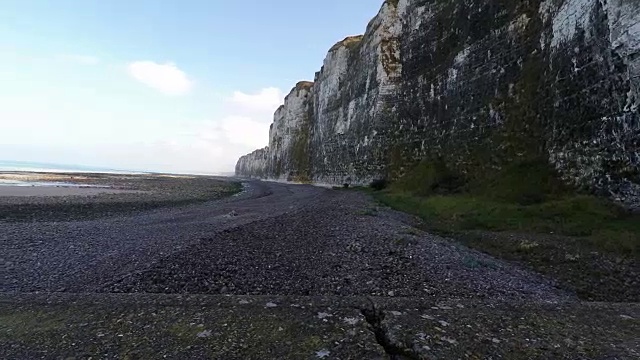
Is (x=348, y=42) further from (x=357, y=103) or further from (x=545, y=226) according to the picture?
(x=545, y=226)

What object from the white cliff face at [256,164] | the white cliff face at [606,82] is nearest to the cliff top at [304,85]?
the white cliff face at [256,164]

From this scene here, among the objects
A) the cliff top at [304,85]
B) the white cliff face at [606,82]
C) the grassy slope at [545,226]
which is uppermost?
the cliff top at [304,85]

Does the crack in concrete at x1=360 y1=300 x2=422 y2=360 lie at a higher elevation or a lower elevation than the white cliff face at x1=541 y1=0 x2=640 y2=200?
lower

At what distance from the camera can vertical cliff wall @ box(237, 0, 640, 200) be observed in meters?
14.8

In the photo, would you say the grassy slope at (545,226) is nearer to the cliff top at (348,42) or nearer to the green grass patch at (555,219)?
the green grass patch at (555,219)

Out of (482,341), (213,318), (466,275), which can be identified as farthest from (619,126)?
(213,318)

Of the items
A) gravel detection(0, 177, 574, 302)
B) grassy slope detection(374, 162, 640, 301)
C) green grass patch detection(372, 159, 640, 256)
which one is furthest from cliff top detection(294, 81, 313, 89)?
gravel detection(0, 177, 574, 302)

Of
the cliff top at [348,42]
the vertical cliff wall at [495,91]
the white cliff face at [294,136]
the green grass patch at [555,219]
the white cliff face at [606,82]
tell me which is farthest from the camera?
the white cliff face at [294,136]

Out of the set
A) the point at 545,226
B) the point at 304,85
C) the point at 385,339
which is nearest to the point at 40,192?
the point at 545,226

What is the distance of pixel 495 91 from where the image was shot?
24219 millimetres

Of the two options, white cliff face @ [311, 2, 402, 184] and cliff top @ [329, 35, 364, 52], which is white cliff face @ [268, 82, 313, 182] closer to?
white cliff face @ [311, 2, 402, 184]

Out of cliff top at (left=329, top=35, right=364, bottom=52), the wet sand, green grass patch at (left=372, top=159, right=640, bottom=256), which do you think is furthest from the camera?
cliff top at (left=329, top=35, right=364, bottom=52)

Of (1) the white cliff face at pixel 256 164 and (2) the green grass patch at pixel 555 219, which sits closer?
(2) the green grass patch at pixel 555 219

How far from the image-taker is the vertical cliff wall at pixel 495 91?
14836 mm
